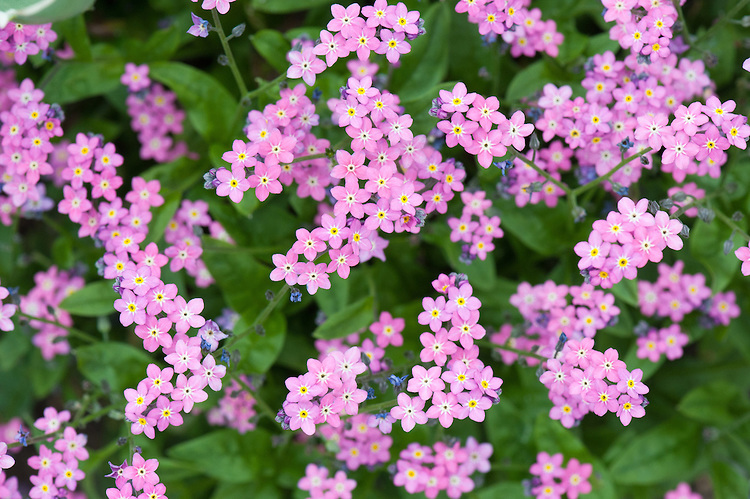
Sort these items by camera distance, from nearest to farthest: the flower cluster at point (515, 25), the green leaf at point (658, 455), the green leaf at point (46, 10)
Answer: the green leaf at point (46, 10) → the flower cluster at point (515, 25) → the green leaf at point (658, 455)

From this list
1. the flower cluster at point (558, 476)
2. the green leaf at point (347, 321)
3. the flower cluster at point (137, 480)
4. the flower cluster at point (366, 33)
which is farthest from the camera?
the flower cluster at point (558, 476)

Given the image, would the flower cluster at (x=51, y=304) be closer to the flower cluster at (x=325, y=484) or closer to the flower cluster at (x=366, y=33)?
the flower cluster at (x=325, y=484)

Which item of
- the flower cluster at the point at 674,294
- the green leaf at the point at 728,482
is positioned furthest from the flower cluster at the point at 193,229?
the green leaf at the point at 728,482

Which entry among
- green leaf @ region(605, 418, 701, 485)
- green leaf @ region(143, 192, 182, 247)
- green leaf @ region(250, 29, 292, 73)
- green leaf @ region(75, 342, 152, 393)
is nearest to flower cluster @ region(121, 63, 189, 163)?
green leaf @ region(143, 192, 182, 247)

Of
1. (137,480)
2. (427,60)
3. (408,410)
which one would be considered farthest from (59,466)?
(427,60)

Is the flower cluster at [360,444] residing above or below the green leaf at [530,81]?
below

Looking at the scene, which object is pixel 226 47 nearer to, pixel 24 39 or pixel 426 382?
pixel 24 39

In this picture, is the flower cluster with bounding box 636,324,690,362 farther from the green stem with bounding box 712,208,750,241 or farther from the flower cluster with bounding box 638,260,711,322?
the green stem with bounding box 712,208,750,241
